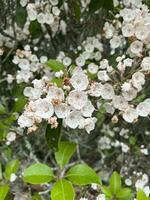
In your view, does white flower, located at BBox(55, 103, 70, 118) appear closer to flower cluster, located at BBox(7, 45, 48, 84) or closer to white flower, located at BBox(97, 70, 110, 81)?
white flower, located at BBox(97, 70, 110, 81)

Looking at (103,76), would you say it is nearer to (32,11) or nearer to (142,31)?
(142,31)

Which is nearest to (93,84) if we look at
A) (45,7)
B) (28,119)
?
(28,119)

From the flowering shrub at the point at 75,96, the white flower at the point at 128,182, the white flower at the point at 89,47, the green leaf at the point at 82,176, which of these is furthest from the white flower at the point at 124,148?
the green leaf at the point at 82,176

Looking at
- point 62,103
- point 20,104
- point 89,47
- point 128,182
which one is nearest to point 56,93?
point 62,103

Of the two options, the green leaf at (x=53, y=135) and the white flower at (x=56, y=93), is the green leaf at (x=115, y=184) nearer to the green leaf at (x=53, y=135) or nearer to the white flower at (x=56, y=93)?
the green leaf at (x=53, y=135)

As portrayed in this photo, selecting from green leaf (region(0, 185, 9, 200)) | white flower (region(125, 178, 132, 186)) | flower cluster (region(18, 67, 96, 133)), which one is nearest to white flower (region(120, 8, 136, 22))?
flower cluster (region(18, 67, 96, 133))

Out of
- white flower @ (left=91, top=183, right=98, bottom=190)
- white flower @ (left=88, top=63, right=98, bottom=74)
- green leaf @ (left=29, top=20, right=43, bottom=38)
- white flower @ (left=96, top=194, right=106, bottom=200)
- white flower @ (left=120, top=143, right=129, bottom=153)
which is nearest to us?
white flower @ (left=96, top=194, right=106, bottom=200)
